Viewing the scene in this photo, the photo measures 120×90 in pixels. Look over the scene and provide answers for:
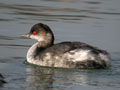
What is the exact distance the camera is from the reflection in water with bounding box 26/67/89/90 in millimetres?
11070

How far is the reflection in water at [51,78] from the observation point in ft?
36.3

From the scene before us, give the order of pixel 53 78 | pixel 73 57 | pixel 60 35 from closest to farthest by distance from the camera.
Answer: pixel 53 78
pixel 73 57
pixel 60 35

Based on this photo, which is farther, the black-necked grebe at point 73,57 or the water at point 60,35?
the black-necked grebe at point 73,57

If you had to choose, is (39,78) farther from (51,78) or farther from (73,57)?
(73,57)

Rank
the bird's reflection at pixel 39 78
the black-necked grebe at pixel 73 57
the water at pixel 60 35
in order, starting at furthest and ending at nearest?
1. the black-necked grebe at pixel 73 57
2. the water at pixel 60 35
3. the bird's reflection at pixel 39 78

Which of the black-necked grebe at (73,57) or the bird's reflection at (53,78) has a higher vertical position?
the black-necked grebe at (73,57)

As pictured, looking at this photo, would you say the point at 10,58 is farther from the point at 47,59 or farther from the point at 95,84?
the point at 95,84

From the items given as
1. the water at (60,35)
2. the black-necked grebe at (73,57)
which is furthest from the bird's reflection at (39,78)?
the black-necked grebe at (73,57)

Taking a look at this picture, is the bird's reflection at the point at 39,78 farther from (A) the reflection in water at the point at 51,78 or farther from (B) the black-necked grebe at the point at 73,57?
(B) the black-necked grebe at the point at 73,57

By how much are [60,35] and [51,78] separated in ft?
15.9

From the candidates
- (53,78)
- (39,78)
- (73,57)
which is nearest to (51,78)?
(53,78)

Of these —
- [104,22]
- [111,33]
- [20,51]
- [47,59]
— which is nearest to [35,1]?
[104,22]

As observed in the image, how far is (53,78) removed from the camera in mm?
11914

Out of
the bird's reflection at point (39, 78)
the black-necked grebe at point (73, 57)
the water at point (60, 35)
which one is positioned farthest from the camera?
the black-necked grebe at point (73, 57)
